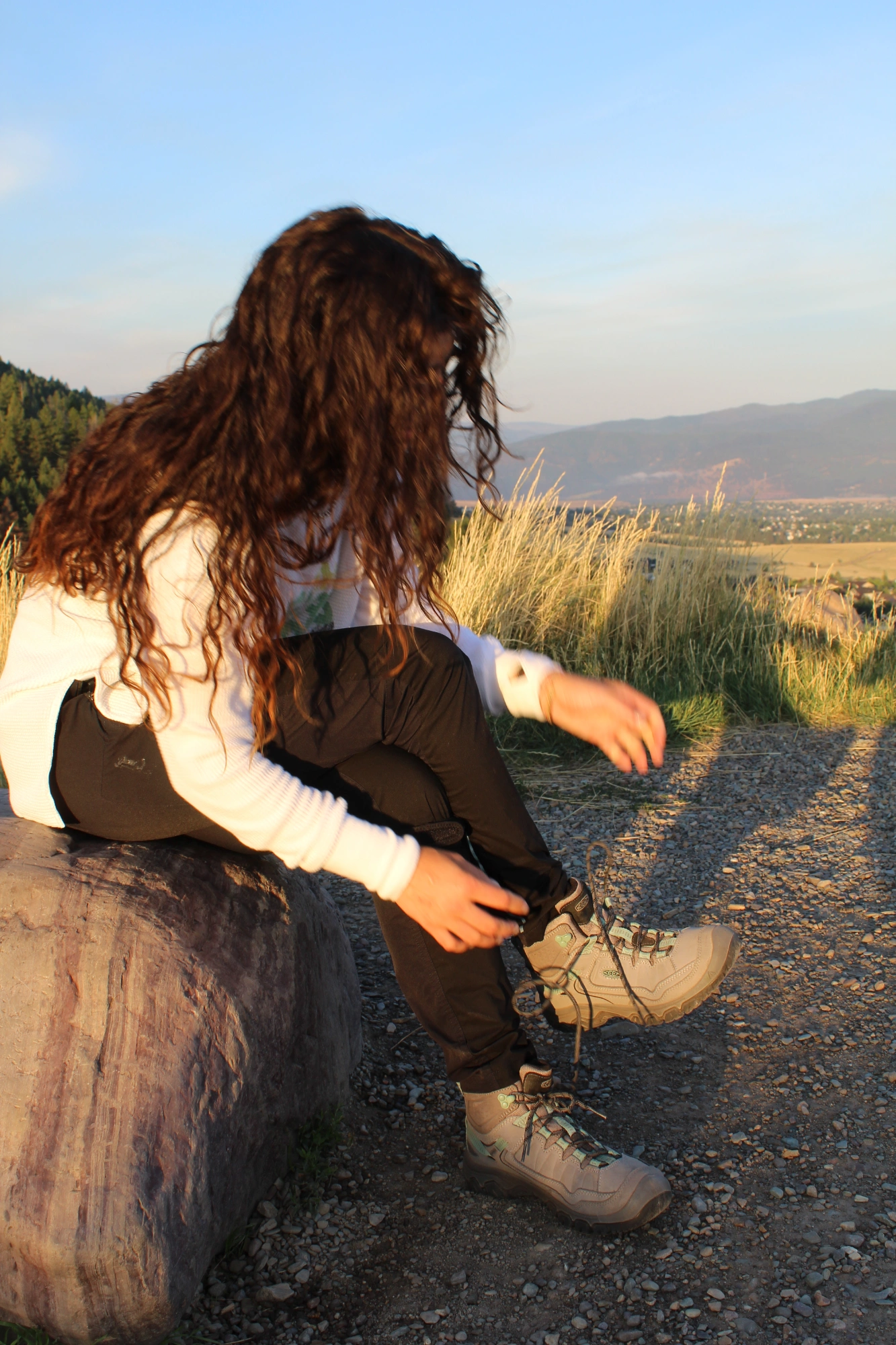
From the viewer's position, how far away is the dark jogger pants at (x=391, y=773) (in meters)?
1.42

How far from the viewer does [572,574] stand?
522cm

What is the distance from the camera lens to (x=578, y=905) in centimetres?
175

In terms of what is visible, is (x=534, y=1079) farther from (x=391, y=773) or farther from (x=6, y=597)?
(x=6, y=597)

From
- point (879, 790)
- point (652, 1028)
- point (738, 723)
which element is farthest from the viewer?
point (738, 723)

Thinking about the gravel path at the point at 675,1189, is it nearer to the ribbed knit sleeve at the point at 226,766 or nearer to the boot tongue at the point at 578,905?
the boot tongue at the point at 578,905

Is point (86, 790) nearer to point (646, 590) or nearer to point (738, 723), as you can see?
point (738, 723)

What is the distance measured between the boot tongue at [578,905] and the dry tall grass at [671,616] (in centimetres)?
270

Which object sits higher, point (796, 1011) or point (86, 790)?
point (86, 790)

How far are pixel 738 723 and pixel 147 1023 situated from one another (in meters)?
3.66

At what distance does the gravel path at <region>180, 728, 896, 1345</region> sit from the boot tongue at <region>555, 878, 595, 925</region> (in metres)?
0.37

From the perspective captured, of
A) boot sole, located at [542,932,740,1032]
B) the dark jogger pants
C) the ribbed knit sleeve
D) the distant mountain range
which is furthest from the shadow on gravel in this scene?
the distant mountain range

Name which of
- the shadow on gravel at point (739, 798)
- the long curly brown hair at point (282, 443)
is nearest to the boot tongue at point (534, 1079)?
the long curly brown hair at point (282, 443)

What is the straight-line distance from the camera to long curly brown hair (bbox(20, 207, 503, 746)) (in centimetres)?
128

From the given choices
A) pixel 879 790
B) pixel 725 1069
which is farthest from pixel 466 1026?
pixel 879 790
